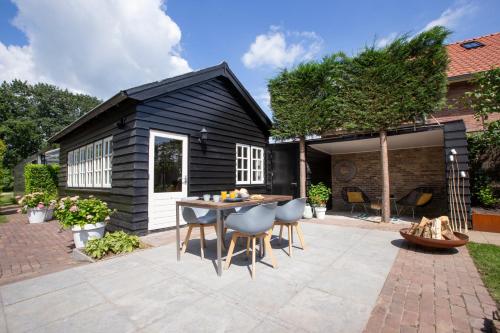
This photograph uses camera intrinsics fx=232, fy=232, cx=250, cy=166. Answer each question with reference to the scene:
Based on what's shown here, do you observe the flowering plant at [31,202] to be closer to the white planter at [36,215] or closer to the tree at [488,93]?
the white planter at [36,215]

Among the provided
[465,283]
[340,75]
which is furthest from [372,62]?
[465,283]

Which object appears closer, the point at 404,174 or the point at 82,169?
the point at 82,169

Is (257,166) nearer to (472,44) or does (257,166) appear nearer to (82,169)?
(82,169)

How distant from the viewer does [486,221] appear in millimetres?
4984

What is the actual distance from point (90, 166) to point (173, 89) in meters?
3.70

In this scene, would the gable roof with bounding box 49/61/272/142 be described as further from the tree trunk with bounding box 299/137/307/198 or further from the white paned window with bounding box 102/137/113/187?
the tree trunk with bounding box 299/137/307/198

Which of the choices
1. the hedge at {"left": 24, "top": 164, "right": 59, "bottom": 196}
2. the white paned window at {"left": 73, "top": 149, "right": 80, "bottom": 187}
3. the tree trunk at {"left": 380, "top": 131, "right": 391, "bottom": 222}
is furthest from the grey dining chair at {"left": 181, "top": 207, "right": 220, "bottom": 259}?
the hedge at {"left": 24, "top": 164, "right": 59, "bottom": 196}

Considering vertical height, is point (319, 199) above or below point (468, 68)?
below

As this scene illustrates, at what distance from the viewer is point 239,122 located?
7.07m

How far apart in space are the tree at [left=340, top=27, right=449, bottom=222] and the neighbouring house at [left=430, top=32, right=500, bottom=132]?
245cm

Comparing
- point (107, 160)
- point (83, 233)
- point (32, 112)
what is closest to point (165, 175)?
point (107, 160)

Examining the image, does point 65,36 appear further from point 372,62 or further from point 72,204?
point 372,62

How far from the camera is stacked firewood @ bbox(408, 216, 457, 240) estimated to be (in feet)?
11.6

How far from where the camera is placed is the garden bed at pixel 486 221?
4.92 meters
